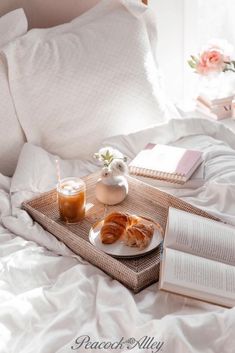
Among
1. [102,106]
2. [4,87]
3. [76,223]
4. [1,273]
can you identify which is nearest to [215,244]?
[76,223]

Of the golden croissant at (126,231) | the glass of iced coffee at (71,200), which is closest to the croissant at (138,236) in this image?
the golden croissant at (126,231)

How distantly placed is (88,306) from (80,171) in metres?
0.72

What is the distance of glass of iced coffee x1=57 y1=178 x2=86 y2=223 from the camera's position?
61.7 inches

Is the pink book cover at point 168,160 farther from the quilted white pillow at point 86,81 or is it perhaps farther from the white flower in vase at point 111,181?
the quilted white pillow at point 86,81

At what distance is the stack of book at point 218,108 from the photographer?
2.40m

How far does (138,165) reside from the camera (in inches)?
70.7

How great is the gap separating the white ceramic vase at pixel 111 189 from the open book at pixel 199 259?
0.92ft

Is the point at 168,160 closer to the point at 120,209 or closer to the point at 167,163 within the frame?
the point at 167,163

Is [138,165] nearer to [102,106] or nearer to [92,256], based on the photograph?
[102,106]

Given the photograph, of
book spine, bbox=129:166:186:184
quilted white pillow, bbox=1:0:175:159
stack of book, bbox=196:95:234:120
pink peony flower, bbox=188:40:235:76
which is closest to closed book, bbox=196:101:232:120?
stack of book, bbox=196:95:234:120

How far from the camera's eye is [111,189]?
1.67m

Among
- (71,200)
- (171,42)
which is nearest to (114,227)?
(71,200)

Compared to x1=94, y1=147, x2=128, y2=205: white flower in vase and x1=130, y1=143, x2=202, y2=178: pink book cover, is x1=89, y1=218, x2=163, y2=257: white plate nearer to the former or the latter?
x1=94, y1=147, x2=128, y2=205: white flower in vase

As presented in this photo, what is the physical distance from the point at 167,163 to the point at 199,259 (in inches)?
21.8
